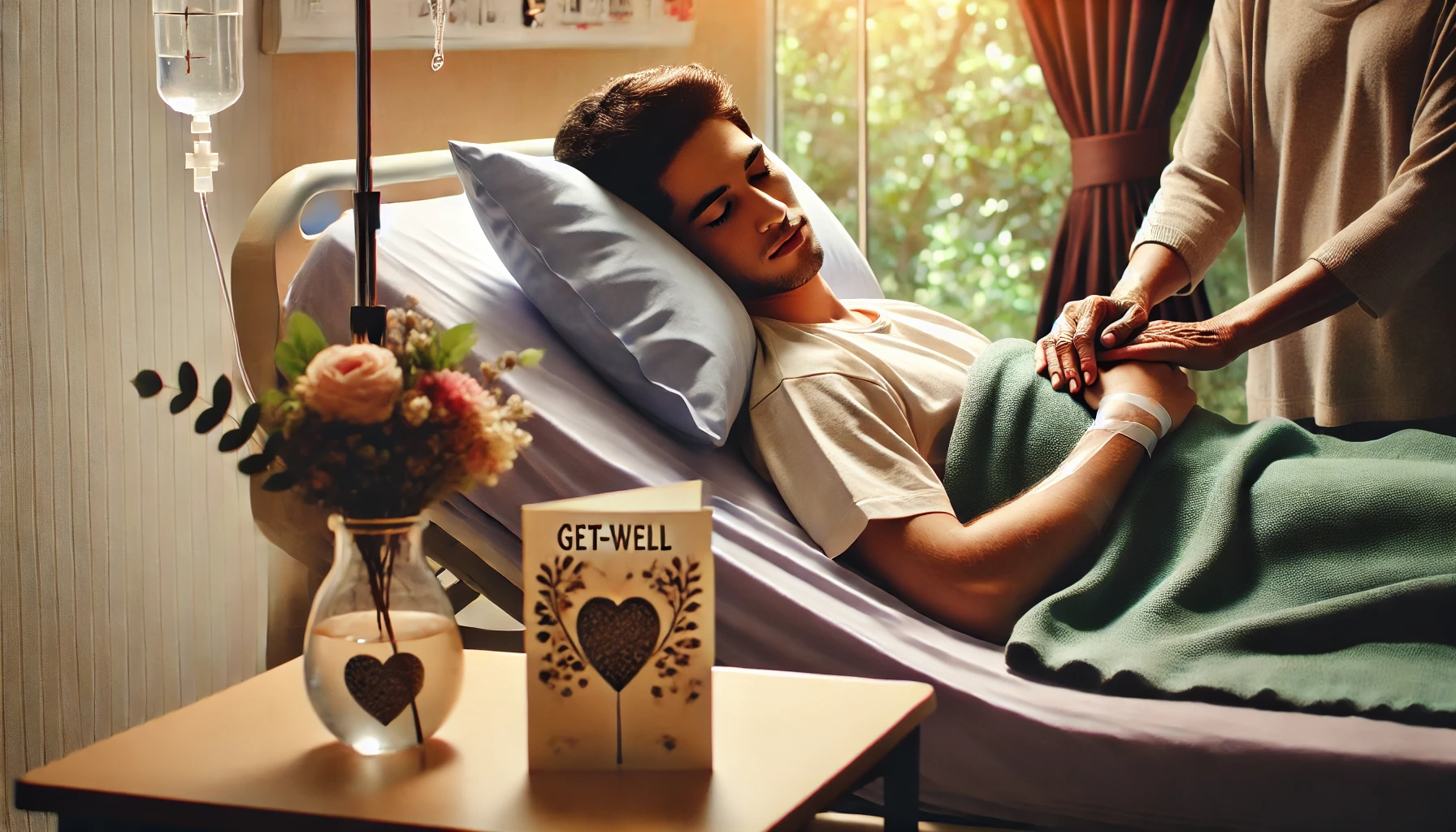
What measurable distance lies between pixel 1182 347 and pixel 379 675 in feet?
3.49

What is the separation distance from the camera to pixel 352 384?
777 mm

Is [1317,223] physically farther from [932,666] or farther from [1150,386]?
[932,666]

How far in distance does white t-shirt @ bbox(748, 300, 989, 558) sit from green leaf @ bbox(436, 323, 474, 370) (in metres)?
0.56

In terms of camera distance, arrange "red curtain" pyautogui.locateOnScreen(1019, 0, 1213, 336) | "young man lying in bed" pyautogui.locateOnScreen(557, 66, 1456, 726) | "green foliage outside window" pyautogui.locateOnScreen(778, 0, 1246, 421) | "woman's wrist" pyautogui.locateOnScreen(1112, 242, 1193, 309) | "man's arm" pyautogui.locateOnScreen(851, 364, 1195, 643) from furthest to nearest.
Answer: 1. "green foliage outside window" pyautogui.locateOnScreen(778, 0, 1246, 421)
2. "red curtain" pyautogui.locateOnScreen(1019, 0, 1213, 336)
3. "woman's wrist" pyautogui.locateOnScreen(1112, 242, 1193, 309)
4. "man's arm" pyautogui.locateOnScreen(851, 364, 1195, 643)
5. "young man lying in bed" pyautogui.locateOnScreen(557, 66, 1456, 726)

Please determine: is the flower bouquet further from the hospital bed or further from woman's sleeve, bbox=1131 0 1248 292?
woman's sleeve, bbox=1131 0 1248 292

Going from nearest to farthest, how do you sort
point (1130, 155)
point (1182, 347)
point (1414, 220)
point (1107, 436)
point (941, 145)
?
point (1107, 436)
point (1182, 347)
point (1414, 220)
point (1130, 155)
point (941, 145)

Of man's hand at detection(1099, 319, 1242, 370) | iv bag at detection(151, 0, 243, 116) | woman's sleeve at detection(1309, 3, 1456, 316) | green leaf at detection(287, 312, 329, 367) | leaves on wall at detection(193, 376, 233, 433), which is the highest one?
iv bag at detection(151, 0, 243, 116)

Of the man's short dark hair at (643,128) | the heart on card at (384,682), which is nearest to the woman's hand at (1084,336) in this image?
the man's short dark hair at (643,128)

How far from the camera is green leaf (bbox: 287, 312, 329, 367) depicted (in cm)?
83

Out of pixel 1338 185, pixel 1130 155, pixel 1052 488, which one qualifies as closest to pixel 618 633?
pixel 1052 488

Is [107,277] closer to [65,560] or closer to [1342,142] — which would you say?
[65,560]

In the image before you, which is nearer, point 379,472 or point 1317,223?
point 379,472

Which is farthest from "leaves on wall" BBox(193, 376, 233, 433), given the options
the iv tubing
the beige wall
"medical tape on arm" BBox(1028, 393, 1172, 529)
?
the beige wall

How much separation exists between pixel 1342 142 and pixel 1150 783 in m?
1.15
